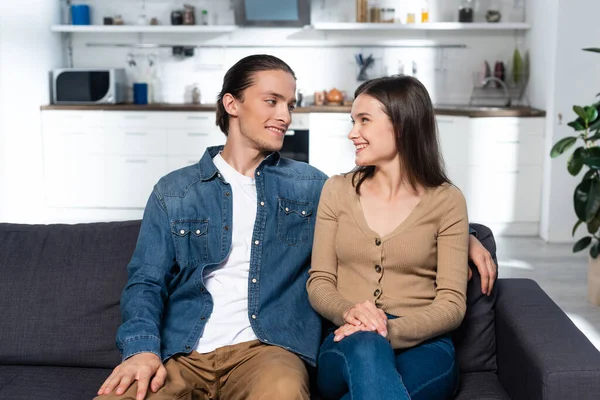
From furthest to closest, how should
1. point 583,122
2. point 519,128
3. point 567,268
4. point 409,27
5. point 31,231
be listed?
point 409,27, point 519,128, point 567,268, point 583,122, point 31,231

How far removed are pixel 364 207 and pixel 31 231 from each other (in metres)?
0.93

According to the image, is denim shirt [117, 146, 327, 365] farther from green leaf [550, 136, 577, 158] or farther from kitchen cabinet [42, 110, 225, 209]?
kitchen cabinet [42, 110, 225, 209]

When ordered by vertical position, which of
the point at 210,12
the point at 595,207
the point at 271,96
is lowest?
the point at 595,207

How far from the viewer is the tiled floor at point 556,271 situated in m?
4.02

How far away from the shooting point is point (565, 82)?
5430 mm

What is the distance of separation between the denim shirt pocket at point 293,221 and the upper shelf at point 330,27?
4.29 meters

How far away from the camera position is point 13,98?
587cm

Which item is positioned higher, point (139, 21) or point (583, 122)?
point (139, 21)

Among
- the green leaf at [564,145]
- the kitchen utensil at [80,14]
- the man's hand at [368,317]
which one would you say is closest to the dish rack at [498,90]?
the green leaf at [564,145]

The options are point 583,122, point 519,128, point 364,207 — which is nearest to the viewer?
point 364,207

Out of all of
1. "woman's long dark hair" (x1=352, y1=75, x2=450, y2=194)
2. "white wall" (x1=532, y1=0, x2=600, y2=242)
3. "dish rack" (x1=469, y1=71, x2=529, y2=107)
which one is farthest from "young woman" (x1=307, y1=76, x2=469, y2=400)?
"dish rack" (x1=469, y1=71, x2=529, y2=107)

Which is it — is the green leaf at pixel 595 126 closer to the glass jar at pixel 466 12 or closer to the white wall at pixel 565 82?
the white wall at pixel 565 82

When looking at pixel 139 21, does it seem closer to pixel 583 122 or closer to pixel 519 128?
pixel 519 128

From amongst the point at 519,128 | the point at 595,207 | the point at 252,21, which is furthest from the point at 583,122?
the point at 252,21
